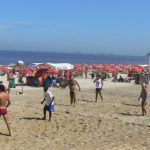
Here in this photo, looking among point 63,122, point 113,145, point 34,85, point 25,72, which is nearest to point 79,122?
point 63,122

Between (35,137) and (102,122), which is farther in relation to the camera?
(102,122)

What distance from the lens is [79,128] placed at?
1342 cm

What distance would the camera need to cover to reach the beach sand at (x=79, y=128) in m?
11.1

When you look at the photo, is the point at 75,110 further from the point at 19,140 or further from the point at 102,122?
the point at 19,140

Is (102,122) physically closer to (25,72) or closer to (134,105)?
(134,105)

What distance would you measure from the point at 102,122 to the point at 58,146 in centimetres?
392

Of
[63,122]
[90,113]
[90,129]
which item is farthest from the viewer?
[90,113]

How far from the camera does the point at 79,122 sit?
14.5 meters

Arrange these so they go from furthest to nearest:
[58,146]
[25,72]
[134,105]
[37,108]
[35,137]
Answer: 1. [25,72]
2. [134,105]
3. [37,108]
4. [35,137]
5. [58,146]

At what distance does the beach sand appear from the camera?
36.4ft

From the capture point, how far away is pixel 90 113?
55.4 feet

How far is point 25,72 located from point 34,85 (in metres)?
10.3

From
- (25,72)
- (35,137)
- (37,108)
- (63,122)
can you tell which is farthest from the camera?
(25,72)

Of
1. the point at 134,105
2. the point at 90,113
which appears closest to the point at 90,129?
the point at 90,113
